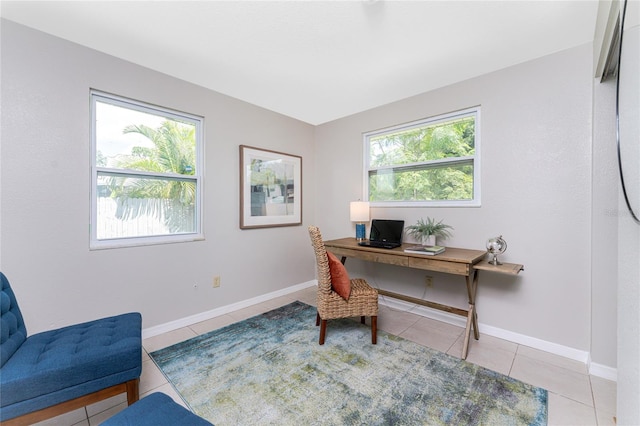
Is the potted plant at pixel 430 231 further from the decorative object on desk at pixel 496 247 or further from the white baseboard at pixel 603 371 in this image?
the white baseboard at pixel 603 371

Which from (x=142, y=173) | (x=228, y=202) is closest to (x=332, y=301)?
(x=228, y=202)

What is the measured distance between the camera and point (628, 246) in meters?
0.97

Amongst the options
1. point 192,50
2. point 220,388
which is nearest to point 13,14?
point 192,50

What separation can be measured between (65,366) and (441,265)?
247 centimetres

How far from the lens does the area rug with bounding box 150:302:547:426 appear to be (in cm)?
154

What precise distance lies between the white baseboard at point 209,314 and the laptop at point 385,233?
137 centimetres

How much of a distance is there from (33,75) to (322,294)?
9.09 feet

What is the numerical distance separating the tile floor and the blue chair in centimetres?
40

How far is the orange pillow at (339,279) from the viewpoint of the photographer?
2.30 meters

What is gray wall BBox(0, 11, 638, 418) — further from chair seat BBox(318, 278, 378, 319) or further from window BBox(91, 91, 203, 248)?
chair seat BBox(318, 278, 378, 319)

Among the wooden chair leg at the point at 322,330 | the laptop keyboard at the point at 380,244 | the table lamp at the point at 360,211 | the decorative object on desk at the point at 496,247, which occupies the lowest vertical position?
the wooden chair leg at the point at 322,330

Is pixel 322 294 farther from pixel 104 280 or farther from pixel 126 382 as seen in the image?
pixel 104 280

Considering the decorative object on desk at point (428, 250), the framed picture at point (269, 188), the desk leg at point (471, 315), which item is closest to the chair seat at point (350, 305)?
the decorative object on desk at point (428, 250)

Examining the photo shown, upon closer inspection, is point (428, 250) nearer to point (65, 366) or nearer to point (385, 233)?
point (385, 233)
